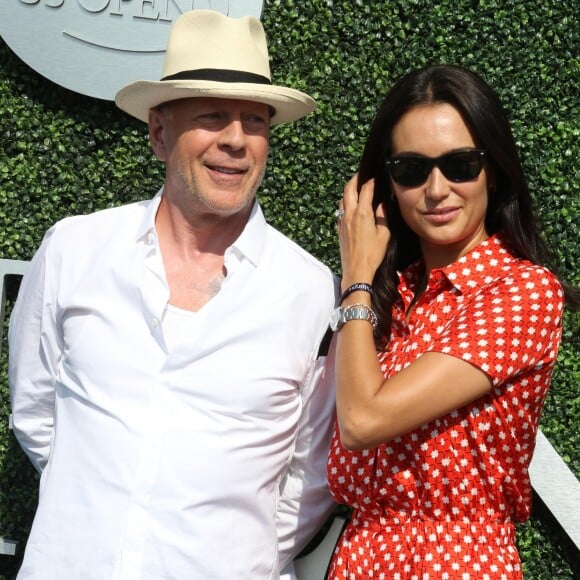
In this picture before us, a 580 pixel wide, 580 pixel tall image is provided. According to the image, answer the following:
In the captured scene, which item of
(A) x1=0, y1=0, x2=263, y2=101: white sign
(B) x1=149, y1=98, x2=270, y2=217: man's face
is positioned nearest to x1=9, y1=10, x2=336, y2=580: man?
(B) x1=149, y1=98, x2=270, y2=217: man's face

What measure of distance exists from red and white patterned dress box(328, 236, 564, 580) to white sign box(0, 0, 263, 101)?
1806 millimetres

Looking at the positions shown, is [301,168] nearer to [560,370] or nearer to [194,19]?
[194,19]

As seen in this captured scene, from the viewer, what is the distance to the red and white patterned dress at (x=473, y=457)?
2316mm

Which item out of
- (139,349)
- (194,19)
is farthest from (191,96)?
(139,349)

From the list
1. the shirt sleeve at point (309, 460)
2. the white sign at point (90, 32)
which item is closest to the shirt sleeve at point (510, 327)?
the shirt sleeve at point (309, 460)

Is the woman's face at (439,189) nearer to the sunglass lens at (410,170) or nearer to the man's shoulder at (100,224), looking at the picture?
the sunglass lens at (410,170)

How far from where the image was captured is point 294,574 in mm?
2980

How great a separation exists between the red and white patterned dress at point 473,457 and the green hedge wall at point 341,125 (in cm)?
138

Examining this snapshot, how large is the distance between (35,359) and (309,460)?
958mm

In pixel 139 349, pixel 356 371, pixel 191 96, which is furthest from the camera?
pixel 191 96

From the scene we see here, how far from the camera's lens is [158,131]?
9.81 feet

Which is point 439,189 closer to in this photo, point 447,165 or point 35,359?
point 447,165

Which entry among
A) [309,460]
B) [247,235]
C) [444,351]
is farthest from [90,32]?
[444,351]

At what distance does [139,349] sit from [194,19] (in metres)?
1.08
